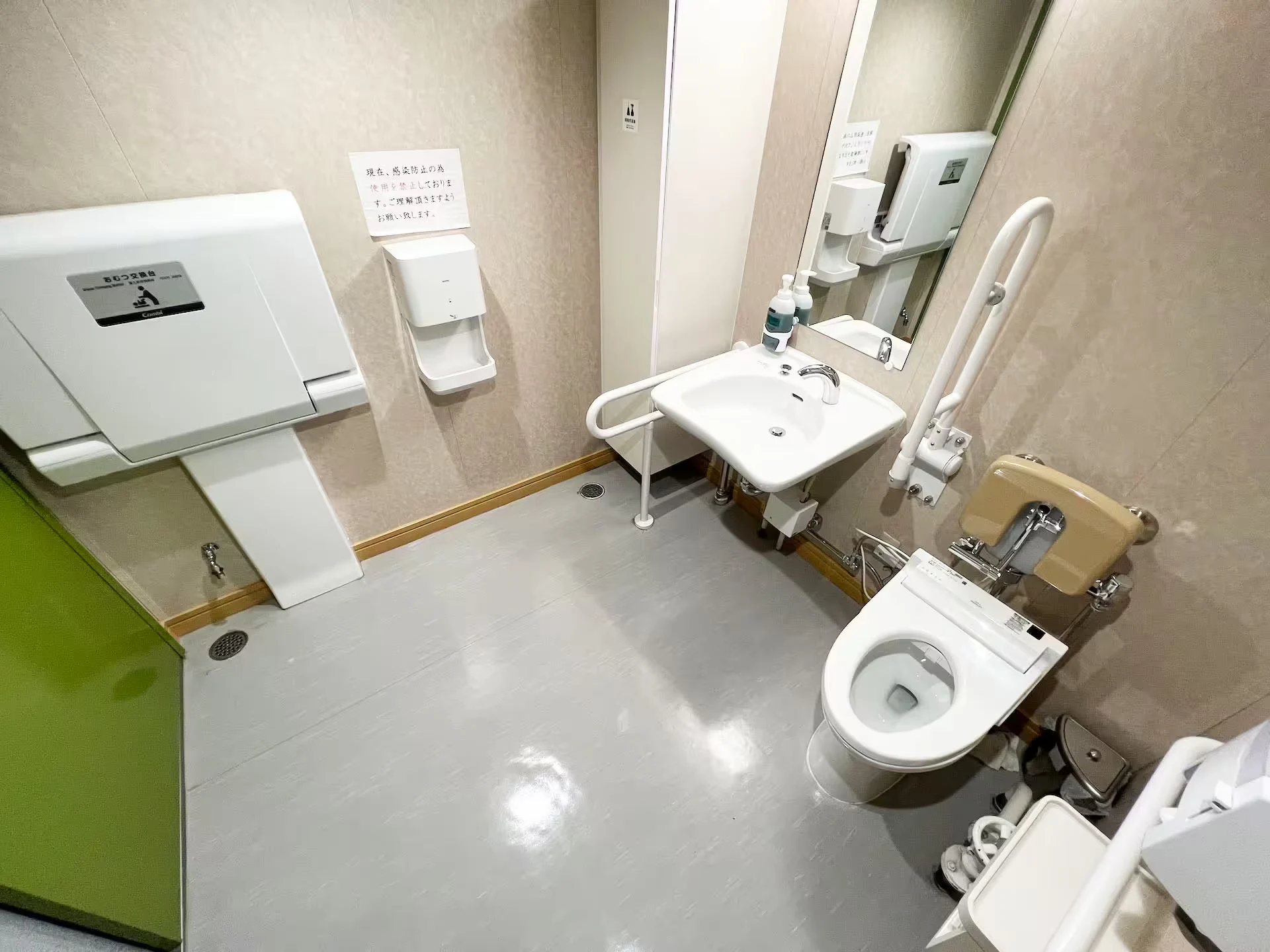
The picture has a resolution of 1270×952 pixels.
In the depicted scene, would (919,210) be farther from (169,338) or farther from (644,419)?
(169,338)

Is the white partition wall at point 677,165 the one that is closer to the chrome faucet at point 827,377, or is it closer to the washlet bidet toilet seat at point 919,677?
the chrome faucet at point 827,377

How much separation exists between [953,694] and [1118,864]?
0.54 m

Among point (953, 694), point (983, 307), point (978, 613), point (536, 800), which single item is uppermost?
point (983, 307)

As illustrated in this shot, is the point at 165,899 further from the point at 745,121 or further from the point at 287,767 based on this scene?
the point at 745,121

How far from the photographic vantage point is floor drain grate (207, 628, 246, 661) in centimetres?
164

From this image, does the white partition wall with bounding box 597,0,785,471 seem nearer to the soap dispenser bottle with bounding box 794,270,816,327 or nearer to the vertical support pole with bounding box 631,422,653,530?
the vertical support pole with bounding box 631,422,653,530

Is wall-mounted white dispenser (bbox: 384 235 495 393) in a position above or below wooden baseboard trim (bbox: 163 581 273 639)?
above

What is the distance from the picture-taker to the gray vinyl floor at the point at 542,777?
3.86 feet

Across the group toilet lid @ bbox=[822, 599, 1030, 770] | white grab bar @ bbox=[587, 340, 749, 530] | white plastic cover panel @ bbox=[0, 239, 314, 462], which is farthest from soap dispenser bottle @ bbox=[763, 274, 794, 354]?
white plastic cover panel @ bbox=[0, 239, 314, 462]

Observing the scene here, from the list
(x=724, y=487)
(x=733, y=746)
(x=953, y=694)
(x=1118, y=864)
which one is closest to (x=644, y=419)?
(x=724, y=487)

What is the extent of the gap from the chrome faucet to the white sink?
30mm

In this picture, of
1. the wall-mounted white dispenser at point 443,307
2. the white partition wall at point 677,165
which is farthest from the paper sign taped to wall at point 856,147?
the wall-mounted white dispenser at point 443,307

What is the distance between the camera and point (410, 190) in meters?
1.38

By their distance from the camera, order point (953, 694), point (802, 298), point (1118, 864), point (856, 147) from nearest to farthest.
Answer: point (1118, 864)
point (953, 694)
point (856, 147)
point (802, 298)
